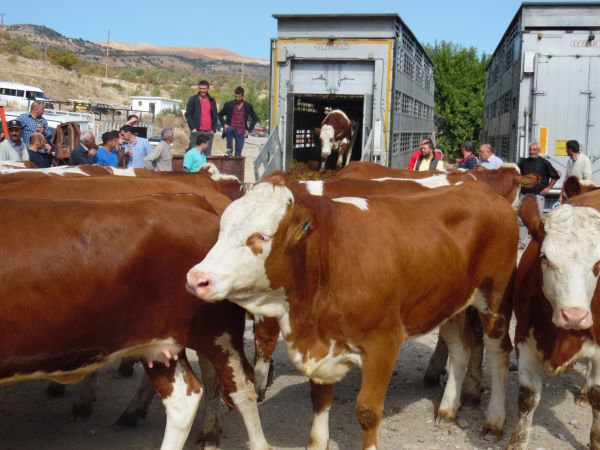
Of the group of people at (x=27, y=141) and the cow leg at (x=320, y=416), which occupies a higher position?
the group of people at (x=27, y=141)

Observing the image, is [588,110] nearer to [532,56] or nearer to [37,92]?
[532,56]

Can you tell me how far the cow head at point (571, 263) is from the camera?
4188 mm

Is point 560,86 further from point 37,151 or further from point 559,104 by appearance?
point 37,151

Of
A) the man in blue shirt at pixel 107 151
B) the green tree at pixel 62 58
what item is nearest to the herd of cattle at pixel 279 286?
the man in blue shirt at pixel 107 151

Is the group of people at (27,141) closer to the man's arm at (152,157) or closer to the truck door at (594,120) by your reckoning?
the man's arm at (152,157)

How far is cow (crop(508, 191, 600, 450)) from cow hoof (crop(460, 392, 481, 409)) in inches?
39.0

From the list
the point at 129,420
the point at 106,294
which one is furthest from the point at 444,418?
the point at 106,294

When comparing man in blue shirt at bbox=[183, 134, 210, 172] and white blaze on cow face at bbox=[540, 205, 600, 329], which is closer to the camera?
white blaze on cow face at bbox=[540, 205, 600, 329]

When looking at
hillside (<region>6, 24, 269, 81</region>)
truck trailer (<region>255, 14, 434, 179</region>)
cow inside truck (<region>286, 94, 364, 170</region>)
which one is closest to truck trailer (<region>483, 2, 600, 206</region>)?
truck trailer (<region>255, 14, 434, 179</region>)

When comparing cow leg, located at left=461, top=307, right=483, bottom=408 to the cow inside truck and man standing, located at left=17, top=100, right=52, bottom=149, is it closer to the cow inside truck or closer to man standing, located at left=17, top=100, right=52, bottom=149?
man standing, located at left=17, top=100, right=52, bottom=149

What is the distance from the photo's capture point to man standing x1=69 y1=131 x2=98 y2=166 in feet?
35.5

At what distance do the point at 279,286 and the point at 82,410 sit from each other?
2420 mm

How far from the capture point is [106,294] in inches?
154

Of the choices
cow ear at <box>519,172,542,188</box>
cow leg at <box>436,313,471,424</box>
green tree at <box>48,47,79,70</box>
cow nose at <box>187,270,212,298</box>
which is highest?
green tree at <box>48,47,79,70</box>
